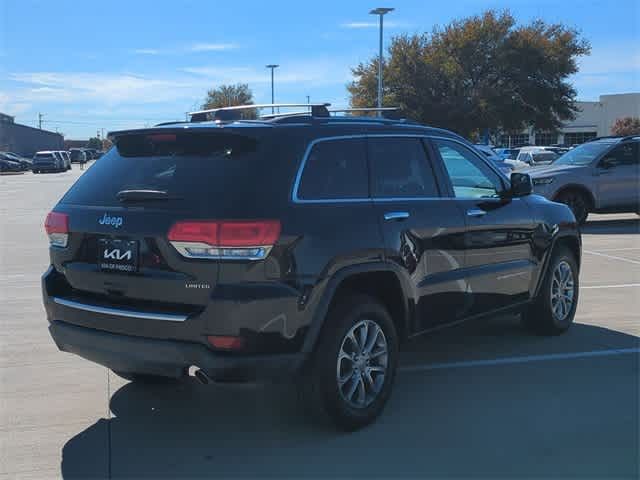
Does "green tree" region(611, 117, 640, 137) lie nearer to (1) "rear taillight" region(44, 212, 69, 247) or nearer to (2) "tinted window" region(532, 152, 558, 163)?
(2) "tinted window" region(532, 152, 558, 163)

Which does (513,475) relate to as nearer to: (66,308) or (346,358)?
(346,358)

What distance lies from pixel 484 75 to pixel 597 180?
29532 millimetres

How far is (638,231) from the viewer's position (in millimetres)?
15266

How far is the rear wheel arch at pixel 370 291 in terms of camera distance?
4.22 meters

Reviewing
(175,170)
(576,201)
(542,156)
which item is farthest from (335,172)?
(542,156)

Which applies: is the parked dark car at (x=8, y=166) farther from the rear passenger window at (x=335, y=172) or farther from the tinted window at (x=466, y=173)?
the rear passenger window at (x=335, y=172)

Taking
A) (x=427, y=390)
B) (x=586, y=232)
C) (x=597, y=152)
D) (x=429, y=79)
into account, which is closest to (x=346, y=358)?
(x=427, y=390)

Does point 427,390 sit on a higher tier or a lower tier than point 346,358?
lower

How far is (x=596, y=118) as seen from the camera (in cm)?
7881

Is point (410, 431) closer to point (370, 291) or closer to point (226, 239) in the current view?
point (370, 291)

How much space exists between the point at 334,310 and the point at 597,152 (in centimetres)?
1291

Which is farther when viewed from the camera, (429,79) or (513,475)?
(429,79)

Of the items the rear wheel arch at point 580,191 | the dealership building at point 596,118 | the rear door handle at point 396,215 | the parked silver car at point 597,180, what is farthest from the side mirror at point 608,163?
the dealership building at point 596,118

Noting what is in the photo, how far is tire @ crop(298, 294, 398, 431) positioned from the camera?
14.2ft
